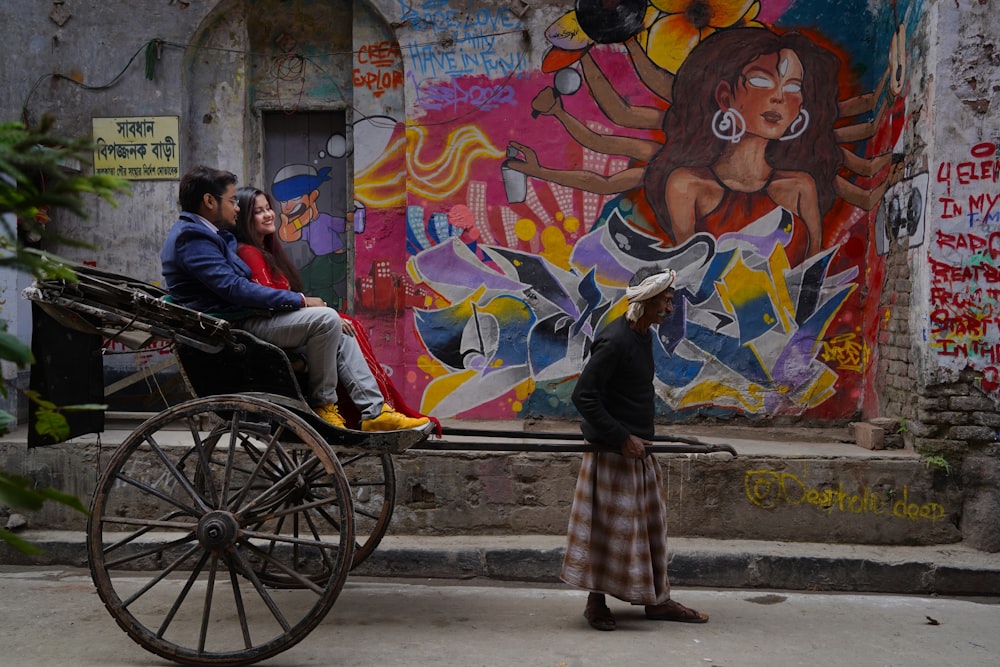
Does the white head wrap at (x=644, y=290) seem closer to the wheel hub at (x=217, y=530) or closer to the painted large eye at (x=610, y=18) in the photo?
the wheel hub at (x=217, y=530)

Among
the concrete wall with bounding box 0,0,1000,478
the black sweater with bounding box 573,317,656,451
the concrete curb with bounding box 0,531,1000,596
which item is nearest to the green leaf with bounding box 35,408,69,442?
the black sweater with bounding box 573,317,656,451

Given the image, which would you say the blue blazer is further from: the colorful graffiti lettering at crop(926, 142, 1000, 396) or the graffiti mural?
the colorful graffiti lettering at crop(926, 142, 1000, 396)

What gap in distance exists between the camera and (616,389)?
455cm

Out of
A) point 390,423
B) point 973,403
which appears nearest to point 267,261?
point 390,423

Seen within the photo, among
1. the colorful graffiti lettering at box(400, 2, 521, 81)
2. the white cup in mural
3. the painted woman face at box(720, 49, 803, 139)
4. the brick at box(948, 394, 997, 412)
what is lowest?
the brick at box(948, 394, 997, 412)

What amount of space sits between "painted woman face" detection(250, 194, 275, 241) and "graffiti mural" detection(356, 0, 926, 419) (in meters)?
2.62

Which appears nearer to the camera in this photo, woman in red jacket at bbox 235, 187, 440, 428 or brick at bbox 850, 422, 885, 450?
woman in red jacket at bbox 235, 187, 440, 428

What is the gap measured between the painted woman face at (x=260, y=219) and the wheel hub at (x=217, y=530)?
1532 millimetres

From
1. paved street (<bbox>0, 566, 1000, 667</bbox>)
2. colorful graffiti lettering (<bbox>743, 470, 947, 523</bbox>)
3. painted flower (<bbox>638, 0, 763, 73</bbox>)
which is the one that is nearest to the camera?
paved street (<bbox>0, 566, 1000, 667</bbox>)

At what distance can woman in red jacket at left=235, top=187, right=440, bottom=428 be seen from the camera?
4586 millimetres

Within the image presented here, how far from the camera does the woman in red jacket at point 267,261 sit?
459 cm

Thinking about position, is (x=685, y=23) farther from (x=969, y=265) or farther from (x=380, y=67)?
(x=969, y=265)

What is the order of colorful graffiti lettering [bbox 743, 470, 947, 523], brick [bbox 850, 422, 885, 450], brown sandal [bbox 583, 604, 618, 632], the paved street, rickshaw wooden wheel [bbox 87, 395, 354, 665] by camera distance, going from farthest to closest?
brick [bbox 850, 422, 885, 450] < colorful graffiti lettering [bbox 743, 470, 947, 523] < brown sandal [bbox 583, 604, 618, 632] < the paved street < rickshaw wooden wheel [bbox 87, 395, 354, 665]

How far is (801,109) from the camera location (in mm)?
7094
